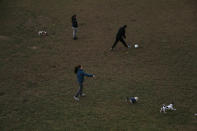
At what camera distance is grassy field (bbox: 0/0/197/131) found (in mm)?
12391

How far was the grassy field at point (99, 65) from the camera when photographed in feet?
40.7

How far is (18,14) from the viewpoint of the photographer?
88.1 feet

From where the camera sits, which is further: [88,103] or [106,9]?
[106,9]

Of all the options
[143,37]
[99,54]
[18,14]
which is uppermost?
[18,14]

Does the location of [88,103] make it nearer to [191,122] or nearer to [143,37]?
[191,122]

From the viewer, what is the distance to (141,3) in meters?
29.2

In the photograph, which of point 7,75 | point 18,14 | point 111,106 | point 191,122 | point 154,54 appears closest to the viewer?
point 191,122

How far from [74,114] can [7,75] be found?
6006mm

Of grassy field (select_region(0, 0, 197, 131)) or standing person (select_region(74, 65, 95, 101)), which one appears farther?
standing person (select_region(74, 65, 95, 101))

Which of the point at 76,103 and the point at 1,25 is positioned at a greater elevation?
the point at 1,25

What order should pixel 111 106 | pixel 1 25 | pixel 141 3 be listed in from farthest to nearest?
pixel 141 3, pixel 1 25, pixel 111 106

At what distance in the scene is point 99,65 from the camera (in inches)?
701

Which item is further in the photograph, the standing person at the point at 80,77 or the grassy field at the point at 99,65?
the standing person at the point at 80,77

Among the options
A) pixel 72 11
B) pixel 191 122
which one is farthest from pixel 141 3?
pixel 191 122
